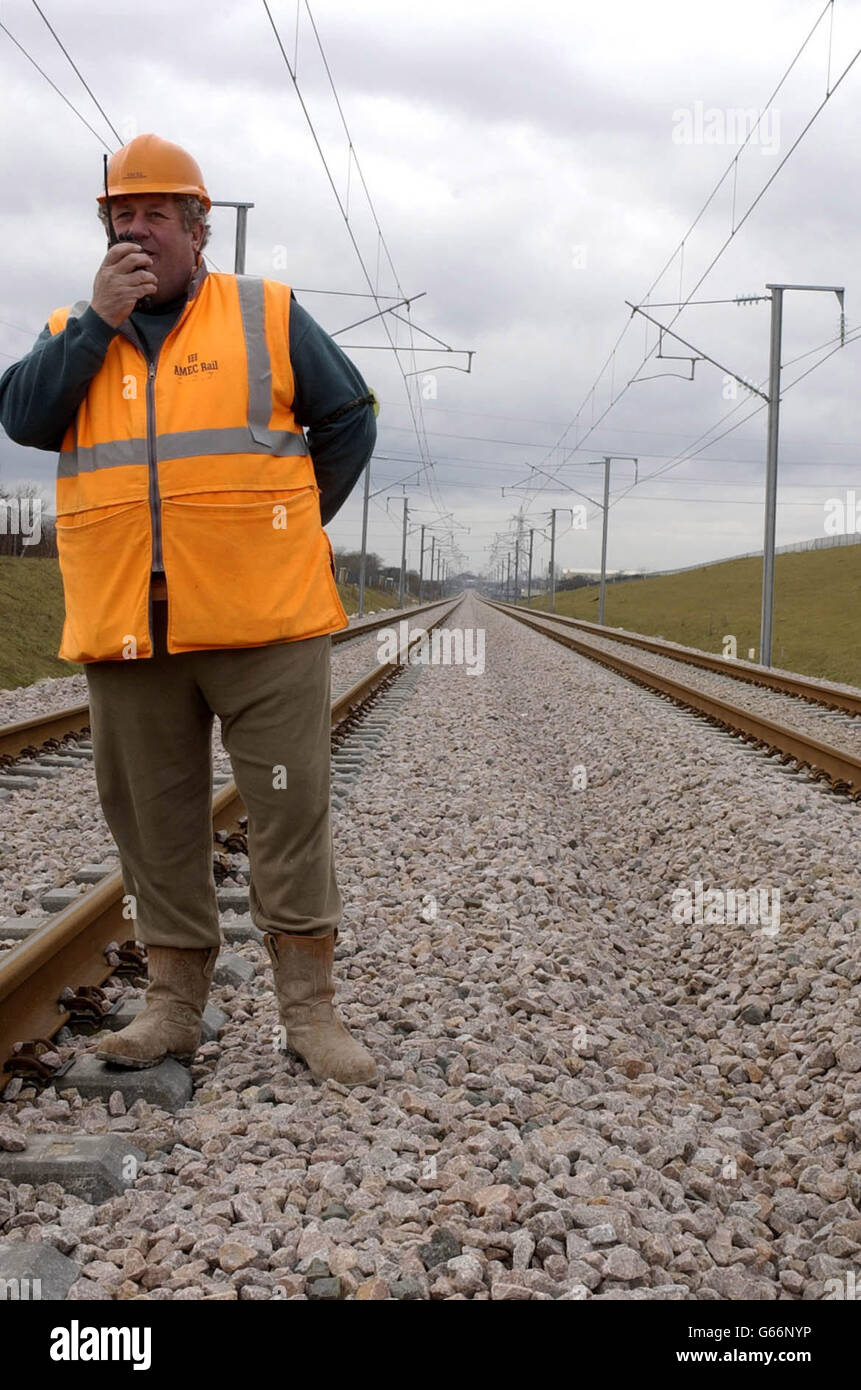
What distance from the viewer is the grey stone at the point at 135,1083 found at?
2.76 meters

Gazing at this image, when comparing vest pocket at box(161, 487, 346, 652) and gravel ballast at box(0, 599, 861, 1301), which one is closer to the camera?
gravel ballast at box(0, 599, 861, 1301)

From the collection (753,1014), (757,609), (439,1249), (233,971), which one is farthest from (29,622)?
(757,609)

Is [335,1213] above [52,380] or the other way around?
the other way around

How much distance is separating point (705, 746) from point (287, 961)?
640 centimetres

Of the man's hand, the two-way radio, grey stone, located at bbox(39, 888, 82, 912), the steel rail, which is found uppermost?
the two-way radio

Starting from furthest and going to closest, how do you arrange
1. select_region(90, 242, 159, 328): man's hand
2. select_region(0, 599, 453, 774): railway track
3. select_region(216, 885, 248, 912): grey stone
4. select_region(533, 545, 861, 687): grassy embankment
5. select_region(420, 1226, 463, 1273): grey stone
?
1. select_region(533, 545, 861, 687): grassy embankment
2. select_region(0, 599, 453, 774): railway track
3. select_region(216, 885, 248, 912): grey stone
4. select_region(90, 242, 159, 328): man's hand
5. select_region(420, 1226, 463, 1273): grey stone

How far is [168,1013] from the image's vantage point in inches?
115

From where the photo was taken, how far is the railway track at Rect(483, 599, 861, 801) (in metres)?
8.09

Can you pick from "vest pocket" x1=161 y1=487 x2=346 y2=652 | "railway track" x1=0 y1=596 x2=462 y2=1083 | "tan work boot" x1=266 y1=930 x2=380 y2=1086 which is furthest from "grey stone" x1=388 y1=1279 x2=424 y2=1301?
"vest pocket" x1=161 y1=487 x2=346 y2=652

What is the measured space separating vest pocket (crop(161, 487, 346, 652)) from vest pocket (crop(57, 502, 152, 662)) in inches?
2.2

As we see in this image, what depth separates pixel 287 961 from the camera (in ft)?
9.46

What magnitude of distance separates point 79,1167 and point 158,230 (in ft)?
6.43

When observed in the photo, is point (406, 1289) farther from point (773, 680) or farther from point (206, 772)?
point (773, 680)

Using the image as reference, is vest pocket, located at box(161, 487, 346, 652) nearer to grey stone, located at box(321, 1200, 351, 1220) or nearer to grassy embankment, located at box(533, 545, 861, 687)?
grey stone, located at box(321, 1200, 351, 1220)
